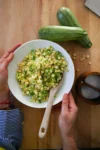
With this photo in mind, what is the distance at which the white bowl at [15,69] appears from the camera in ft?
3.39

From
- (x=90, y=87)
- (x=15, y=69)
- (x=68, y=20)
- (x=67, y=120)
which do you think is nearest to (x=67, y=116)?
(x=67, y=120)

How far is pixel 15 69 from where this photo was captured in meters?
1.06

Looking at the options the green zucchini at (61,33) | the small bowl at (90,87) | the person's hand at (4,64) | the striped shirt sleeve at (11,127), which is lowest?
the striped shirt sleeve at (11,127)

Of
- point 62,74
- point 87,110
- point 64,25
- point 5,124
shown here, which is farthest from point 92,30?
point 5,124

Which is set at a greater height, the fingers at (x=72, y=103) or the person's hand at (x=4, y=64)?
the person's hand at (x=4, y=64)

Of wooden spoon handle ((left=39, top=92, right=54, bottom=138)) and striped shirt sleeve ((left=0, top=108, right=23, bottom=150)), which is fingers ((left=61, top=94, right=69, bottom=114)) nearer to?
wooden spoon handle ((left=39, top=92, right=54, bottom=138))

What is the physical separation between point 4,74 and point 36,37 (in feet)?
0.69

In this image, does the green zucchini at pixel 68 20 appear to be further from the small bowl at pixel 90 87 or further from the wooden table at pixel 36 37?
the small bowl at pixel 90 87

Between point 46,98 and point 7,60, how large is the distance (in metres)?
0.21

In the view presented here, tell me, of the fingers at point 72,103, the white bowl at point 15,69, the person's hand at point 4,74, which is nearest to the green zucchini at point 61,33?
the white bowl at point 15,69

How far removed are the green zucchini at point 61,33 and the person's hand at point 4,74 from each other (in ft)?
0.42

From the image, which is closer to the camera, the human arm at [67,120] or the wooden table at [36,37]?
the human arm at [67,120]

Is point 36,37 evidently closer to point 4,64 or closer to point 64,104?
point 4,64

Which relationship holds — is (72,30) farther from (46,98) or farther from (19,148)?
(19,148)
